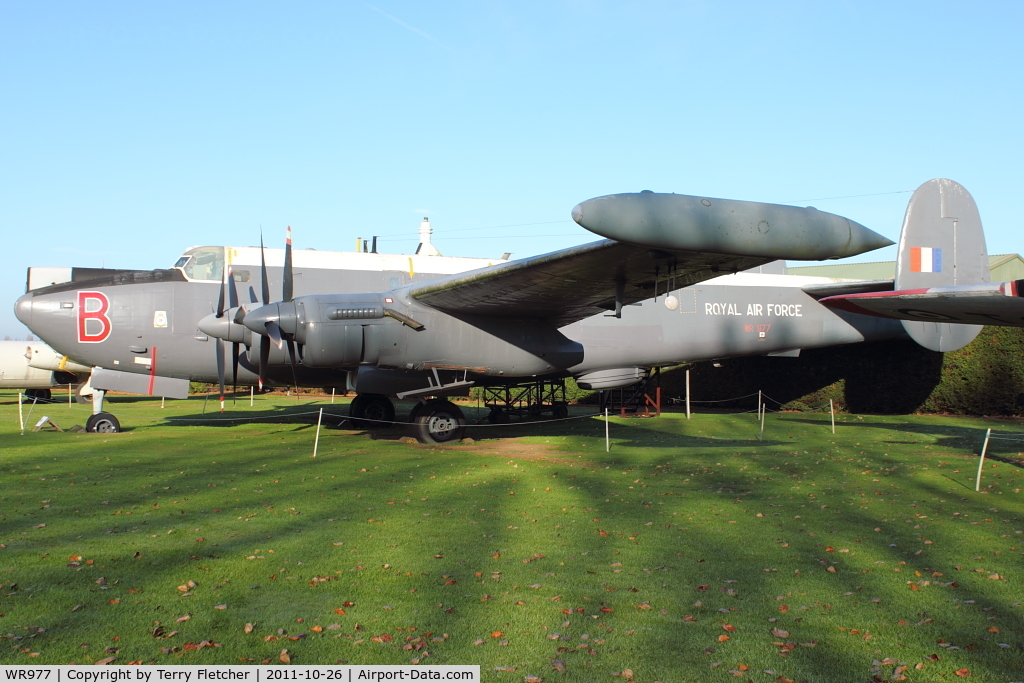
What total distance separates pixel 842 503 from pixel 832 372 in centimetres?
1699

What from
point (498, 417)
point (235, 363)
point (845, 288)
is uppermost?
point (845, 288)

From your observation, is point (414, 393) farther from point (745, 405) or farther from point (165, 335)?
point (745, 405)

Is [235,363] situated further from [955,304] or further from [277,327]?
[955,304]

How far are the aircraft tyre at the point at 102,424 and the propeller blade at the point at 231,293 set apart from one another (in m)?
3.89

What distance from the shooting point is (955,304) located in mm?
11477

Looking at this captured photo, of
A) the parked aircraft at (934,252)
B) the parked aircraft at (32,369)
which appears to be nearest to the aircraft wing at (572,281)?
the parked aircraft at (934,252)

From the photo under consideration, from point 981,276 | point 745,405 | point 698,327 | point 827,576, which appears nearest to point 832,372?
point 745,405

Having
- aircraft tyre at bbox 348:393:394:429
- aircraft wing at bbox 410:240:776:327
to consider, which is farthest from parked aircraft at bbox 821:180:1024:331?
aircraft tyre at bbox 348:393:394:429

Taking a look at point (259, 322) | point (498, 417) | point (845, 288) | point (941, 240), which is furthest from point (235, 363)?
point (845, 288)

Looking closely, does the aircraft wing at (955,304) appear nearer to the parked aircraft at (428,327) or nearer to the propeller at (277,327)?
the parked aircraft at (428,327)

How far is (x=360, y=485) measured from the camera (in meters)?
10.6

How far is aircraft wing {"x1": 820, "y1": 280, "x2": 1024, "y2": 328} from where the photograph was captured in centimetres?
1097

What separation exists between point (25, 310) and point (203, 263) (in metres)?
3.70

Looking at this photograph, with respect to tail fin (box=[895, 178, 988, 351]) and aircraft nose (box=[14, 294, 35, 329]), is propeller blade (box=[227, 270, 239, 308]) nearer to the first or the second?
aircraft nose (box=[14, 294, 35, 329])
